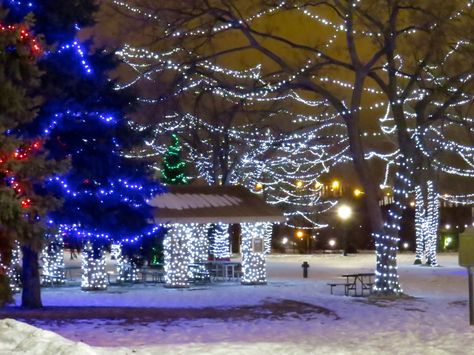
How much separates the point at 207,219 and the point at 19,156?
16326 millimetres

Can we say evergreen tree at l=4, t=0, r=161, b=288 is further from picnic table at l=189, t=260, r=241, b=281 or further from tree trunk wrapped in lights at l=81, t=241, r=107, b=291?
picnic table at l=189, t=260, r=241, b=281

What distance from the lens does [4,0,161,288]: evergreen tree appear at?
60.9ft

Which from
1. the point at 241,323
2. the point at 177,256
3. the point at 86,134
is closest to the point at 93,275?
the point at 177,256

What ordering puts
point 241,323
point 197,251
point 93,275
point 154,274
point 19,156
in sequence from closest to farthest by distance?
1. point 19,156
2. point 241,323
3. point 93,275
4. point 154,274
5. point 197,251

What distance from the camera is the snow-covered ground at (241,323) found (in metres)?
13.5

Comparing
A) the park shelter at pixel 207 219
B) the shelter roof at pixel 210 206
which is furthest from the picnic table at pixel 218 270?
the shelter roof at pixel 210 206

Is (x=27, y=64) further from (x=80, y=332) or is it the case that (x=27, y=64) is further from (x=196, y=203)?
(x=196, y=203)

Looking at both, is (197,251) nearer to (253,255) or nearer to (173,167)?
(253,255)

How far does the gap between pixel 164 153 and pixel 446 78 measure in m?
18.1

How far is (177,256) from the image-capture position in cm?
2986

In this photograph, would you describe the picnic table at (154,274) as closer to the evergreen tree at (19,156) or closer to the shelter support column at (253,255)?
the shelter support column at (253,255)

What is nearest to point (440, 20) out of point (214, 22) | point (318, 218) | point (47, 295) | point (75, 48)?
point (214, 22)

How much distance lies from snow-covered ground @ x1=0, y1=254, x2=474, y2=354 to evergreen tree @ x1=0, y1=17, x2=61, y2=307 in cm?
166

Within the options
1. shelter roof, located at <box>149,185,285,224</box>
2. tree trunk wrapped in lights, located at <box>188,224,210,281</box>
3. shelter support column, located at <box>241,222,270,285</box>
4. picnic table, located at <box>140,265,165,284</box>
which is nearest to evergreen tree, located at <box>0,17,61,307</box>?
shelter roof, located at <box>149,185,285,224</box>
